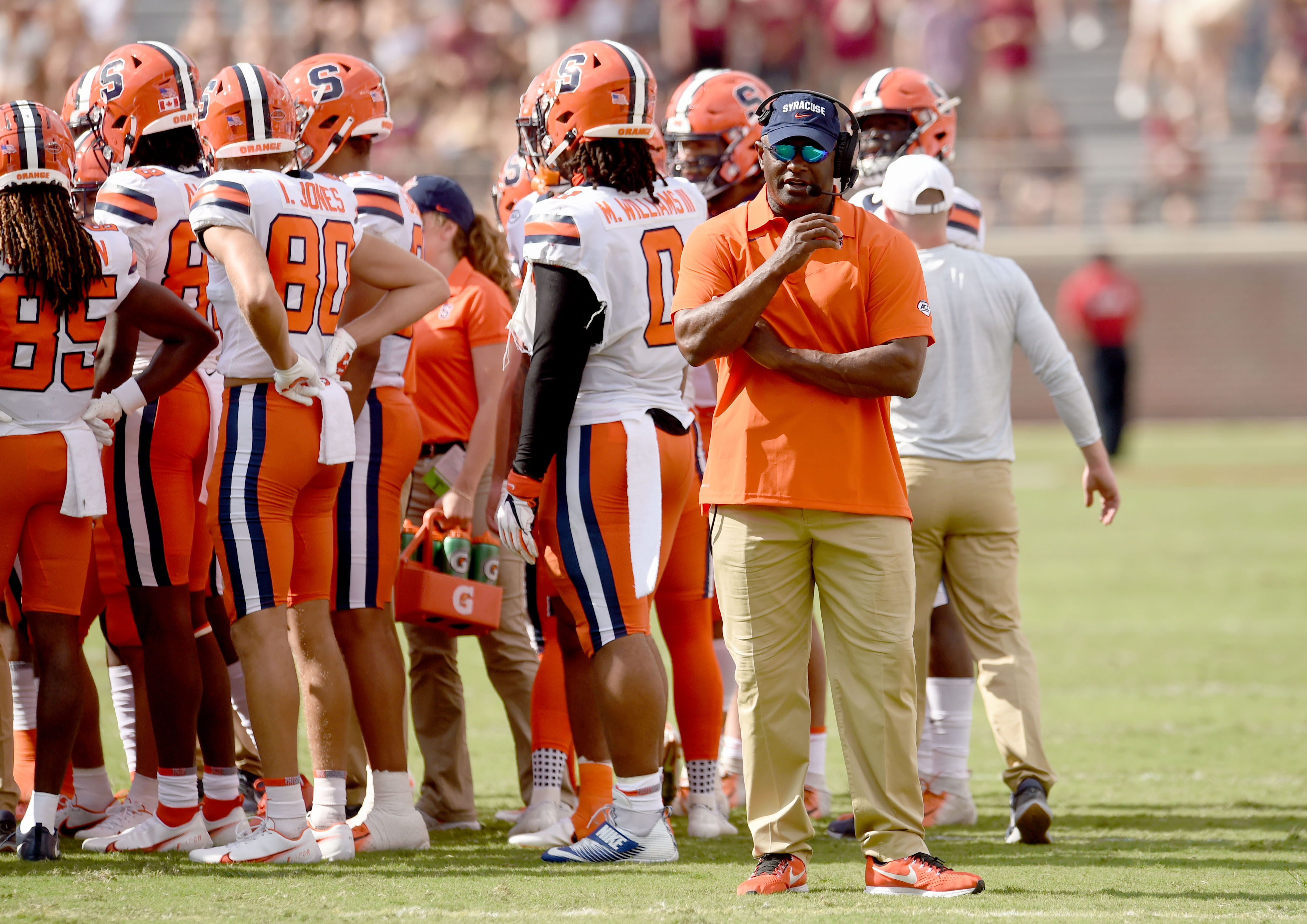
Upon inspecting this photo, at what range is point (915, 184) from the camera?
562 cm

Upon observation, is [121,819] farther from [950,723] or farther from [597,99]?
[950,723]

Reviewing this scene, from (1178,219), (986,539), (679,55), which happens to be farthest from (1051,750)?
(1178,219)

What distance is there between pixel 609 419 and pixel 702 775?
1.33 meters

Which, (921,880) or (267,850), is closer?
(921,880)

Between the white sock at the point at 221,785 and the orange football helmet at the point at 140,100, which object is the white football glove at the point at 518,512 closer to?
the white sock at the point at 221,785

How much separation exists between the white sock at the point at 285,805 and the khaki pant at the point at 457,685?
2.98 feet

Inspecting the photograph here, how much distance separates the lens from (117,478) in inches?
200

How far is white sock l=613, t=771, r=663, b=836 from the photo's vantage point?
4.94 m

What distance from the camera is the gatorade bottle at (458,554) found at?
5535mm

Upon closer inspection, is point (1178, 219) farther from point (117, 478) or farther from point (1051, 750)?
point (117, 478)

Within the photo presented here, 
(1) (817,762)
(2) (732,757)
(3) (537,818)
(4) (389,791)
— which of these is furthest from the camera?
(2) (732,757)

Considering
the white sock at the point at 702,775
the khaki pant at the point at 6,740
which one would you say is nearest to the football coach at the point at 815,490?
the white sock at the point at 702,775

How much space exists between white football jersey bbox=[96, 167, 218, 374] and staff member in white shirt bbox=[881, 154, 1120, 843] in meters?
2.26

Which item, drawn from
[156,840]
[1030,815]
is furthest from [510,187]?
[1030,815]
